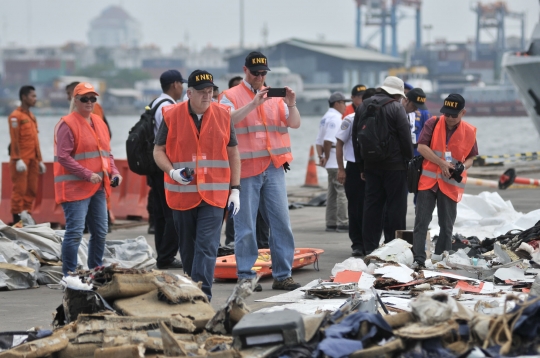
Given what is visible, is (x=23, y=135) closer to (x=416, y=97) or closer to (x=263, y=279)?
(x=416, y=97)

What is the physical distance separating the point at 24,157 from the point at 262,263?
621 cm

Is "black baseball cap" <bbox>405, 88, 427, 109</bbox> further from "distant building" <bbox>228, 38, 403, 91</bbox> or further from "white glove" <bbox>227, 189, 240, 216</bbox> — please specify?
"distant building" <bbox>228, 38, 403, 91</bbox>

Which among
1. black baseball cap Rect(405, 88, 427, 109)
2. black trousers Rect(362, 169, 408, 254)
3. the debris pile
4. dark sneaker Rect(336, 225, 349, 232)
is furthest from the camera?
dark sneaker Rect(336, 225, 349, 232)

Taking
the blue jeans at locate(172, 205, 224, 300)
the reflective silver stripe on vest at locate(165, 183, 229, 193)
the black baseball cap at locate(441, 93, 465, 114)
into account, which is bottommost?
the blue jeans at locate(172, 205, 224, 300)

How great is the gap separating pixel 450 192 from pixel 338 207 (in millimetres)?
4043

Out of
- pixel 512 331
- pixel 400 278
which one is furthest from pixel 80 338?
pixel 400 278

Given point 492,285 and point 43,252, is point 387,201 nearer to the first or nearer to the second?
point 492,285

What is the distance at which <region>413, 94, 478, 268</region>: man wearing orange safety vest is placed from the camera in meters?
9.16

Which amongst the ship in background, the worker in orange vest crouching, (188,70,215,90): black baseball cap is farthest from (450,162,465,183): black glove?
the ship in background

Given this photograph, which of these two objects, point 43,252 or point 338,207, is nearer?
point 43,252

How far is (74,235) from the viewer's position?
28.7ft

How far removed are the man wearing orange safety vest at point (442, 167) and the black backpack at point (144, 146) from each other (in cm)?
282

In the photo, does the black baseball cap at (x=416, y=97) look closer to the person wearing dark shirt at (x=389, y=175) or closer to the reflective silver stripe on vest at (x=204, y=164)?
the person wearing dark shirt at (x=389, y=175)

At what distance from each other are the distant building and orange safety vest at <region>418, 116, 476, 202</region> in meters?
132
